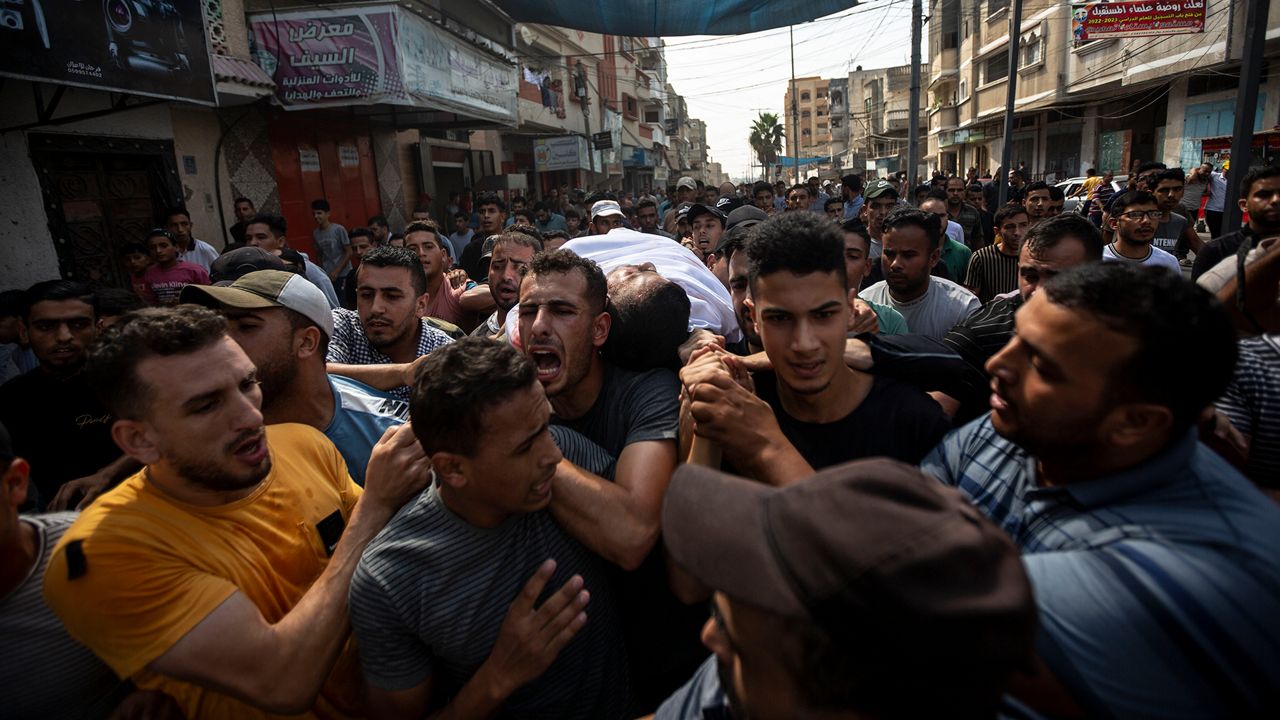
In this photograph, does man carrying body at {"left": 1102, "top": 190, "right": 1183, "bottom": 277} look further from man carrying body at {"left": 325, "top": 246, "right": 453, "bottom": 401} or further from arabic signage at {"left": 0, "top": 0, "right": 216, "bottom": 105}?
arabic signage at {"left": 0, "top": 0, "right": 216, "bottom": 105}

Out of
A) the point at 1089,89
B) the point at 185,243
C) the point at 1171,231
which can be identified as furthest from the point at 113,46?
the point at 1089,89

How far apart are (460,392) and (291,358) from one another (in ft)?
4.47

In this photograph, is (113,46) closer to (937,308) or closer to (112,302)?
(112,302)

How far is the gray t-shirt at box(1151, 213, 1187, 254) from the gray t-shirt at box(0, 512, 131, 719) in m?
9.08

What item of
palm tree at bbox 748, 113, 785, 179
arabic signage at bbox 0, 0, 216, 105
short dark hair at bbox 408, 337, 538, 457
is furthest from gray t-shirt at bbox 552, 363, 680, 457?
palm tree at bbox 748, 113, 785, 179

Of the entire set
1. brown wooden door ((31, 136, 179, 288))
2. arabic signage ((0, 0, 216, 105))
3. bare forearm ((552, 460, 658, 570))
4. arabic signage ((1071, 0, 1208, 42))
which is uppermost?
arabic signage ((1071, 0, 1208, 42))

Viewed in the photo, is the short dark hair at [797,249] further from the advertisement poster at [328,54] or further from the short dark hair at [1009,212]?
the advertisement poster at [328,54]

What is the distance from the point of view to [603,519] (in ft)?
5.89

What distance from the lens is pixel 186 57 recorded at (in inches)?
287

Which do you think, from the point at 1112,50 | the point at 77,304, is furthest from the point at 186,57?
the point at 1112,50

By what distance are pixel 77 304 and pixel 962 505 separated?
429 cm

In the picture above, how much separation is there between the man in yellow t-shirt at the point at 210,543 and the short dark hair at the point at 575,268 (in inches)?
32.4

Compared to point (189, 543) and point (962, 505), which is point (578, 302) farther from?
point (962, 505)

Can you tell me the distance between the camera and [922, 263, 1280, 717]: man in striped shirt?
101 cm
